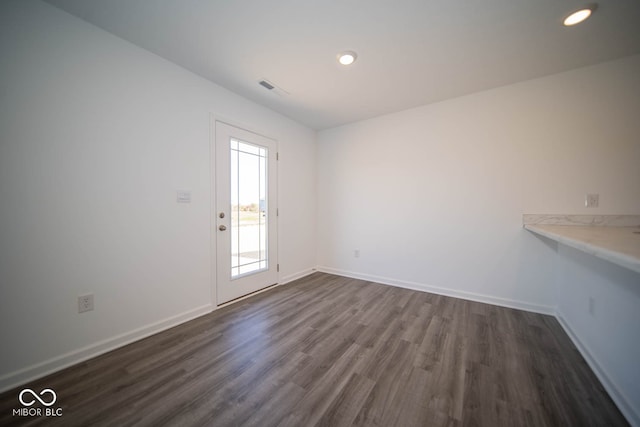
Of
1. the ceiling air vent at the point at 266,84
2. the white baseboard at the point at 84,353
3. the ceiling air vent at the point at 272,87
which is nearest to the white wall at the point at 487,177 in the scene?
the ceiling air vent at the point at 272,87

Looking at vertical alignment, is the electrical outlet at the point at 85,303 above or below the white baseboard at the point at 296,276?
above

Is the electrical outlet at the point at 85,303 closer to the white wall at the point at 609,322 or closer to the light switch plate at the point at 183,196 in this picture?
the light switch plate at the point at 183,196

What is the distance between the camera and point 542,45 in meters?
1.88

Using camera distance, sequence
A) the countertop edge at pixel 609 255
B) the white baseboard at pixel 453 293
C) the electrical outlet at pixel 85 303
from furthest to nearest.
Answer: the white baseboard at pixel 453 293 < the electrical outlet at pixel 85 303 < the countertop edge at pixel 609 255

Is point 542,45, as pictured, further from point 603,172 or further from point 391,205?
point 391,205

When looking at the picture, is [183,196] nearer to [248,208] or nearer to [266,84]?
[248,208]

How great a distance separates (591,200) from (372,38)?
2.65 m

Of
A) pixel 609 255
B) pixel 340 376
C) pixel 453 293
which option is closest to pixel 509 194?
pixel 453 293

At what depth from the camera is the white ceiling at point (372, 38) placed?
1.54 m

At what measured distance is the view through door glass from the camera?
2725mm

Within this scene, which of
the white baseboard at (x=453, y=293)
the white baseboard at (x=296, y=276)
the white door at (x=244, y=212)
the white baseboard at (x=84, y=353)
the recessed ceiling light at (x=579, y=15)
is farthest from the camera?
the white baseboard at (x=296, y=276)

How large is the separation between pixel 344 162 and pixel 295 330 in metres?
2.70

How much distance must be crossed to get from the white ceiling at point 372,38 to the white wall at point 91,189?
0.30 metres

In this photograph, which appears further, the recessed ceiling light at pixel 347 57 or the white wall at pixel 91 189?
the recessed ceiling light at pixel 347 57
